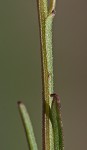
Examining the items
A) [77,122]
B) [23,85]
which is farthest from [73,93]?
[23,85]

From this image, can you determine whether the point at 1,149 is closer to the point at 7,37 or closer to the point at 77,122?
the point at 77,122

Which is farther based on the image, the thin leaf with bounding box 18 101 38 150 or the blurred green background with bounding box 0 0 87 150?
the blurred green background with bounding box 0 0 87 150

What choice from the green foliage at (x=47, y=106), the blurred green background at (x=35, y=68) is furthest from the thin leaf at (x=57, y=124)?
the blurred green background at (x=35, y=68)

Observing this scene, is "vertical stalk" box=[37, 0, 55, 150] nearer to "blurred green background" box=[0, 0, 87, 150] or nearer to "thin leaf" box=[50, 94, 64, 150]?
"thin leaf" box=[50, 94, 64, 150]

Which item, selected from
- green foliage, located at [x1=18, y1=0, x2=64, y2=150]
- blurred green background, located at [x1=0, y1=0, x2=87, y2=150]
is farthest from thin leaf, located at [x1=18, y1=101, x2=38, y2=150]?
blurred green background, located at [x1=0, y1=0, x2=87, y2=150]

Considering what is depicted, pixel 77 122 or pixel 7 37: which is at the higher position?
pixel 7 37

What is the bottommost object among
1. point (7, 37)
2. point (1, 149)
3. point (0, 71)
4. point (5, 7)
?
point (1, 149)

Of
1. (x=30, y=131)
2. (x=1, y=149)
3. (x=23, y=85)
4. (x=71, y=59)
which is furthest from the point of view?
(x=71, y=59)
